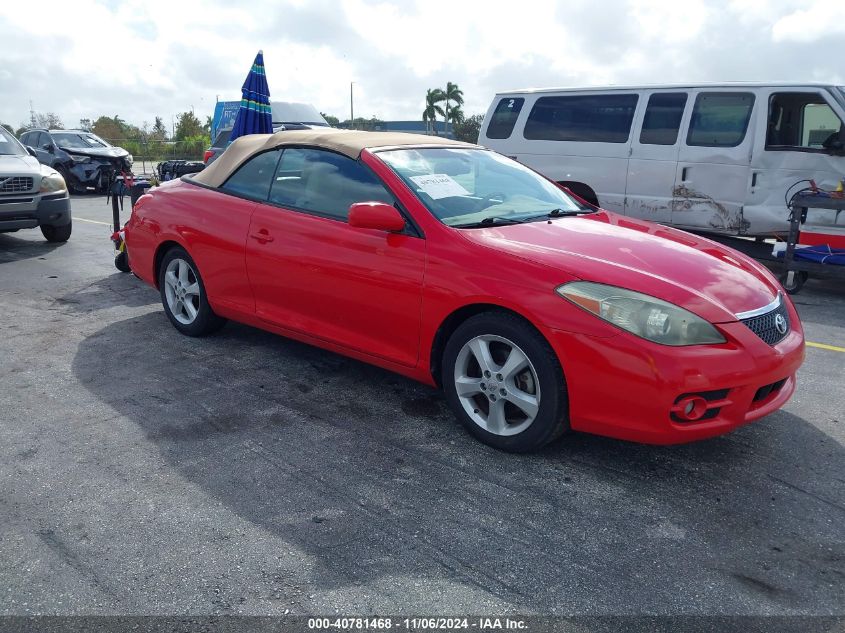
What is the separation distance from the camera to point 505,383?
11.1ft

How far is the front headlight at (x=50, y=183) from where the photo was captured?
30.2 feet

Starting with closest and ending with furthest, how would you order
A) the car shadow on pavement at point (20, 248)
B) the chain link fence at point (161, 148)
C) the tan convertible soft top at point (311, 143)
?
the tan convertible soft top at point (311, 143) < the car shadow on pavement at point (20, 248) < the chain link fence at point (161, 148)

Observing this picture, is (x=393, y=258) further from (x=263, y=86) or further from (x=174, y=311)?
(x=263, y=86)

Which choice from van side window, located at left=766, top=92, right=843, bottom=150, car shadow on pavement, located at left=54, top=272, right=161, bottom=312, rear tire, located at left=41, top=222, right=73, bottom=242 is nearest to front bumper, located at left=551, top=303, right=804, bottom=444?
car shadow on pavement, located at left=54, top=272, right=161, bottom=312

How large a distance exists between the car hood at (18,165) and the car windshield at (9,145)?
0.47 feet

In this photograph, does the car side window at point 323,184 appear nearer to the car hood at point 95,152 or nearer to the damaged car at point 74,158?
the damaged car at point 74,158

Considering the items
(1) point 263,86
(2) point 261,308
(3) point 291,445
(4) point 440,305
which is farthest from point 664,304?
(1) point 263,86

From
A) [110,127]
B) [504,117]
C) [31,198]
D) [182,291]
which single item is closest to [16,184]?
[31,198]

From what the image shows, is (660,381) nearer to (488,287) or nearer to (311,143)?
(488,287)

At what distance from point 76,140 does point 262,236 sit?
15.6 meters

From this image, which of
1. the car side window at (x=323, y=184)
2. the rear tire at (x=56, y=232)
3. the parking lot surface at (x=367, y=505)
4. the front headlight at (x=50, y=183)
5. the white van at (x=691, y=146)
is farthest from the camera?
the rear tire at (x=56, y=232)

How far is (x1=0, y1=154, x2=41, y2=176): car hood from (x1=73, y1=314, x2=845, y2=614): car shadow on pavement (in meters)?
5.80

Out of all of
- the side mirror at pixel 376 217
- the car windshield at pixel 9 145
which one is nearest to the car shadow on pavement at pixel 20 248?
the car windshield at pixel 9 145


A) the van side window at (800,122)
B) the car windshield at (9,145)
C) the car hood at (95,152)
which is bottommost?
the car hood at (95,152)
